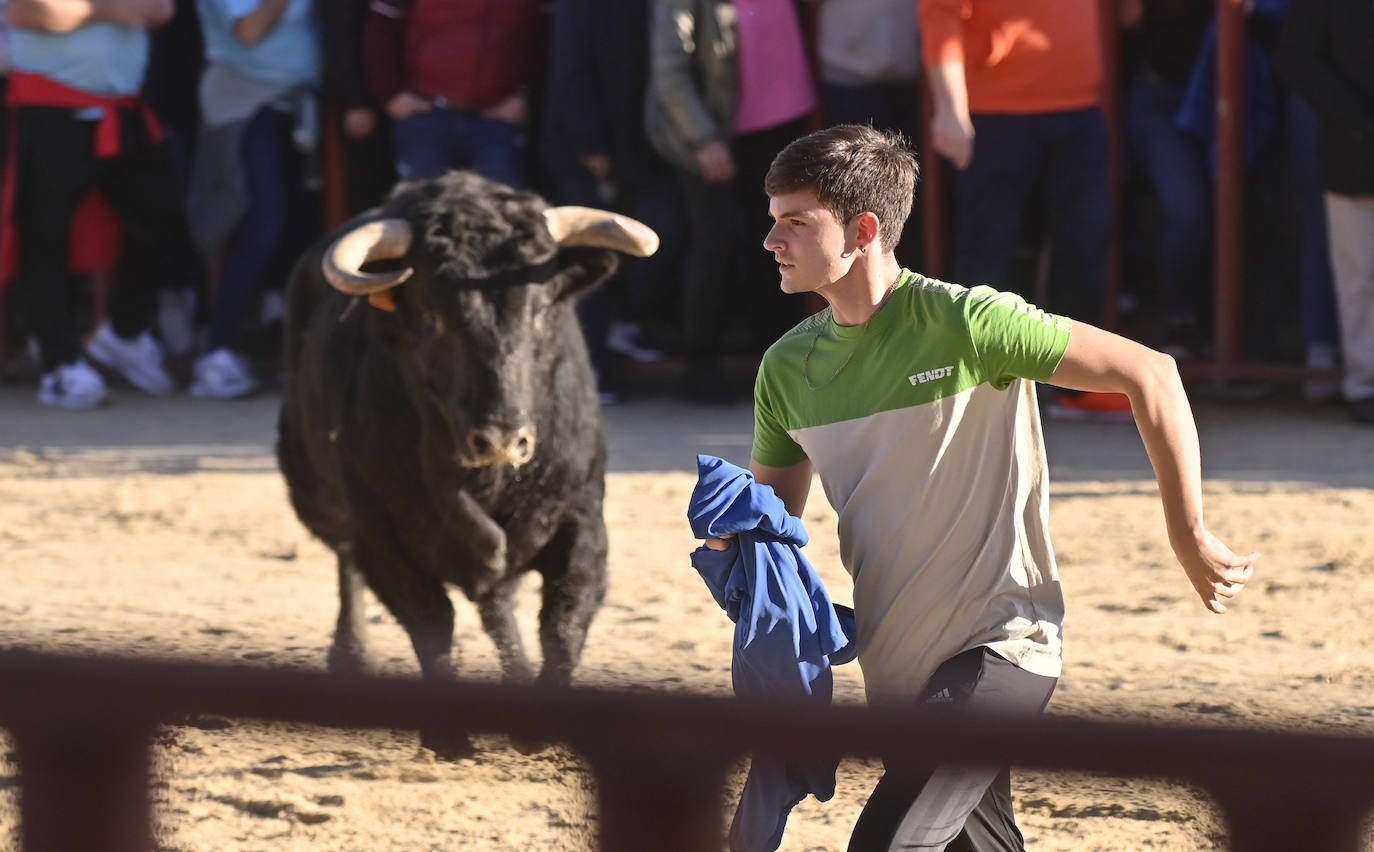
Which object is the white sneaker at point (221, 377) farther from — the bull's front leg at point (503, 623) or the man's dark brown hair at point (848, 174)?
the man's dark brown hair at point (848, 174)

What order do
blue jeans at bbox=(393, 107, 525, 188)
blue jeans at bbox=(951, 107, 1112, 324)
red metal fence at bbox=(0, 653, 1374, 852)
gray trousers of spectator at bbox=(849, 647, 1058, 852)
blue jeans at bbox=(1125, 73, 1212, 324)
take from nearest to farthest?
red metal fence at bbox=(0, 653, 1374, 852)
gray trousers of spectator at bbox=(849, 647, 1058, 852)
blue jeans at bbox=(951, 107, 1112, 324)
blue jeans at bbox=(1125, 73, 1212, 324)
blue jeans at bbox=(393, 107, 525, 188)

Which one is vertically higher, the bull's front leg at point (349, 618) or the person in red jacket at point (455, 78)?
the person in red jacket at point (455, 78)

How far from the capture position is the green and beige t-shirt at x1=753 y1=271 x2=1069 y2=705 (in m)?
2.91

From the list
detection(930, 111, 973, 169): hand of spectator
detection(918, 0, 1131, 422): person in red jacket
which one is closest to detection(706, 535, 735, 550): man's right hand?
detection(930, 111, 973, 169): hand of spectator

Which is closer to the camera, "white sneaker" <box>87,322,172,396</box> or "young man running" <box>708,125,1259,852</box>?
"young man running" <box>708,125,1259,852</box>

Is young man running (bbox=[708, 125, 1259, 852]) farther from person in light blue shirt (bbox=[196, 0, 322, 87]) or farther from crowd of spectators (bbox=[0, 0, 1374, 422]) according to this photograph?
person in light blue shirt (bbox=[196, 0, 322, 87])

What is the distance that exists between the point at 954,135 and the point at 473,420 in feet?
9.86

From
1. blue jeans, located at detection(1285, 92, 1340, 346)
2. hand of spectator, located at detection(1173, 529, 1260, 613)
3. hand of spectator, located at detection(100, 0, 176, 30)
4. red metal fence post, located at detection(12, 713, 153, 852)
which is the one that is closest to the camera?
red metal fence post, located at detection(12, 713, 153, 852)

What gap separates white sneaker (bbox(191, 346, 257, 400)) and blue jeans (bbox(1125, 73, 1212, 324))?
4.57 m

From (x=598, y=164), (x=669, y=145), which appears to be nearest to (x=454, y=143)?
(x=598, y=164)

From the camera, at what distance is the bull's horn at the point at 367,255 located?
15.5ft

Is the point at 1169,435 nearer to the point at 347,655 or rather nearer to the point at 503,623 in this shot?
the point at 503,623

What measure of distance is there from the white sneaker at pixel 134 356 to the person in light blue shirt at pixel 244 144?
0.72ft

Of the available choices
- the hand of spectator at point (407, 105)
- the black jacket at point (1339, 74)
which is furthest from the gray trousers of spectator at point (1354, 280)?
the hand of spectator at point (407, 105)
